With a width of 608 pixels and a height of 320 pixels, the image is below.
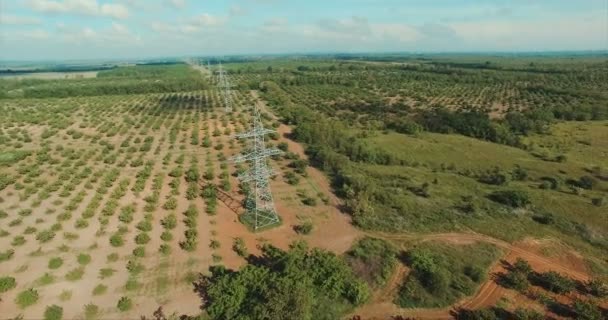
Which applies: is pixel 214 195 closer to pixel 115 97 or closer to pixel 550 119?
pixel 550 119

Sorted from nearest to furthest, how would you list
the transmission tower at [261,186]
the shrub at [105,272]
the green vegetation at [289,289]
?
the green vegetation at [289,289] < the shrub at [105,272] < the transmission tower at [261,186]

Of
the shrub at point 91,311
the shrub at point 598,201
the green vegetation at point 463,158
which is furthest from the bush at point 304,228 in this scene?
the shrub at point 598,201

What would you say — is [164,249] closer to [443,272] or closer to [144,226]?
[144,226]

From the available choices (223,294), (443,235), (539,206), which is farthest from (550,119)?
(223,294)

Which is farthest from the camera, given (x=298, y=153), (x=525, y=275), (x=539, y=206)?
(x=298, y=153)

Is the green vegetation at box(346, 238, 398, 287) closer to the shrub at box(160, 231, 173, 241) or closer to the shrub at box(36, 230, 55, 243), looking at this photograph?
the shrub at box(160, 231, 173, 241)

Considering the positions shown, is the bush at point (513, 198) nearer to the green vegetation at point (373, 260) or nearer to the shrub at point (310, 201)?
the green vegetation at point (373, 260)

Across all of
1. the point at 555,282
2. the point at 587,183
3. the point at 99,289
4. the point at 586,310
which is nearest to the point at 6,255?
the point at 99,289
